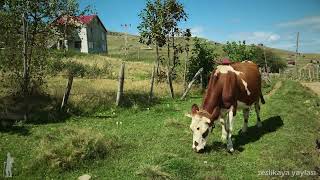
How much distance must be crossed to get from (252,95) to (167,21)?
568 inches

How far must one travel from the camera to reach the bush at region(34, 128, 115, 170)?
1248cm

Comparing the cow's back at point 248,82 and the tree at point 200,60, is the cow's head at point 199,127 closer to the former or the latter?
the cow's back at point 248,82

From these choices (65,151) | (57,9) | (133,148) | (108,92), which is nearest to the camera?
(65,151)

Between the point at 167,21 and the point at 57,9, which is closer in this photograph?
the point at 57,9

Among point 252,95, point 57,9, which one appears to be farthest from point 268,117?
point 57,9

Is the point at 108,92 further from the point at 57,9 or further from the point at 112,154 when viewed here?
the point at 112,154

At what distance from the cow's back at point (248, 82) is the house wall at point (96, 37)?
188 ft

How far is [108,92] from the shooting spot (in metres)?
24.5

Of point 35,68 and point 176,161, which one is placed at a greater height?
point 35,68

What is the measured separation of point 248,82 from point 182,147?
11.7ft

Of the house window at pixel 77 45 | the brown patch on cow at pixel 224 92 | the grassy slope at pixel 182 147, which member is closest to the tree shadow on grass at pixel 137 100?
the grassy slope at pixel 182 147

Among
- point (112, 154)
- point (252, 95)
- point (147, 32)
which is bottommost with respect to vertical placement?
point (112, 154)

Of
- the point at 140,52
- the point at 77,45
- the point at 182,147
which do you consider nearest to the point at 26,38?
the point at 182,147

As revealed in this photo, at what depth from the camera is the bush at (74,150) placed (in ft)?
40.9
